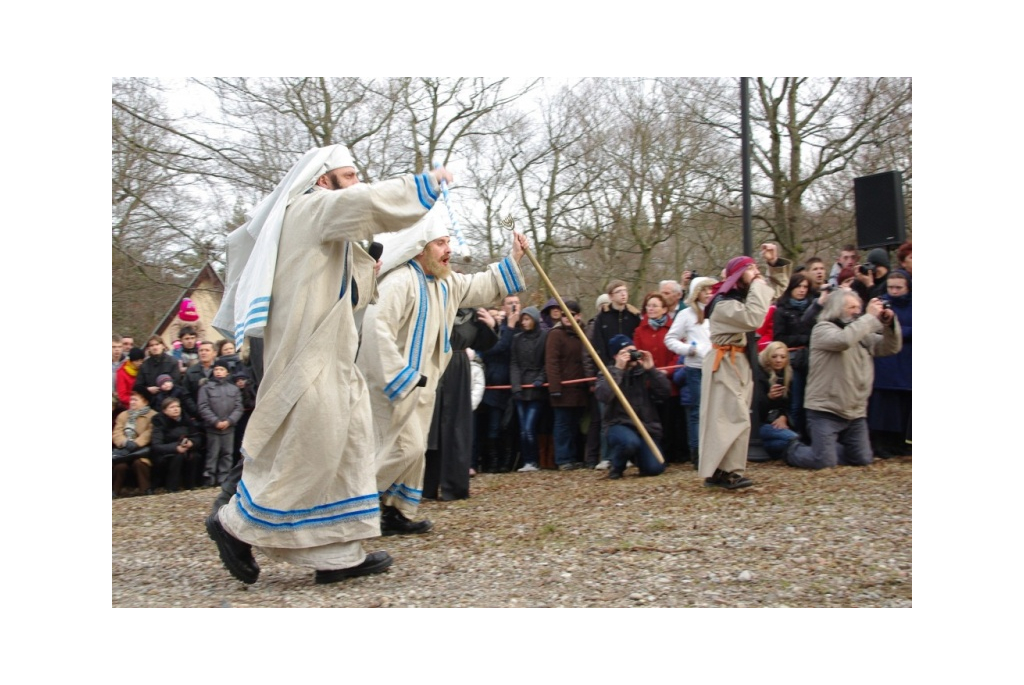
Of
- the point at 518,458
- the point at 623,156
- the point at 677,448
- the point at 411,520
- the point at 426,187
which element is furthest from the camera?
the point at 623,156

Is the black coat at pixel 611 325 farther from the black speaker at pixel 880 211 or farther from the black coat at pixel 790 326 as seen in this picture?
the black speaker at pixel 880 211

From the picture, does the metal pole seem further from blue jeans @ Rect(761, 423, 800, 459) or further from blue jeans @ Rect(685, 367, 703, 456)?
blue jeans @ Rect(685, 367, 703, 456)

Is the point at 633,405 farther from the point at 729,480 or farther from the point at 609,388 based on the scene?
the point at 729,480

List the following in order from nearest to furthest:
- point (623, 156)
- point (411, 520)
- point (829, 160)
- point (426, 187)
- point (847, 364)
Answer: point (426, 187), point (411, 520), point (847, 364), point (829, 160), point (623, 156)

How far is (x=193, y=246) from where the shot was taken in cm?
1351

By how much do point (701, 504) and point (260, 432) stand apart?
338 cm

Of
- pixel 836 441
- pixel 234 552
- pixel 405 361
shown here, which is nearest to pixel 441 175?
pixel 405 361

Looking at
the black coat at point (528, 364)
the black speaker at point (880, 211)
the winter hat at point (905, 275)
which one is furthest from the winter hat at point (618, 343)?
the winter hat at point (905, 275)

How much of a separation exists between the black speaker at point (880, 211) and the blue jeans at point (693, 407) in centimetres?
184

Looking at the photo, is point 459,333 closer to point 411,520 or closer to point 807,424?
point 411,520

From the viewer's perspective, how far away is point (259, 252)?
5191 mm

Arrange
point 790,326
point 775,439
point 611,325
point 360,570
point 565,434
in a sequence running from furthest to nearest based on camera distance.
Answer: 1. point 565,434
2. point 611,325
3. point 790,326
4. point 775,439
5. point 360,570

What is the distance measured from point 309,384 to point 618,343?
199 inches

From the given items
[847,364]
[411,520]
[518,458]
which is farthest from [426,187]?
[518,458]
